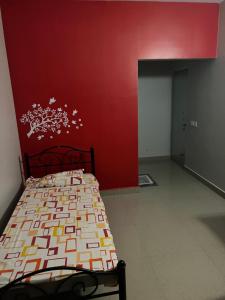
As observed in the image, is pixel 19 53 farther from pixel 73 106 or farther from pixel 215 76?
pixel 215 76

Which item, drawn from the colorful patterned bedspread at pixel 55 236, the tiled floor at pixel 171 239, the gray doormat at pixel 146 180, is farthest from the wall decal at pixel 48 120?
the gray doormat at pixel 146 180

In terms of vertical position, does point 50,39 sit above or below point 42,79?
above

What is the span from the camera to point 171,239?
2.59 m

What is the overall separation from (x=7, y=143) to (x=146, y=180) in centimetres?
259

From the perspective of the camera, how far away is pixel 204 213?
311cm

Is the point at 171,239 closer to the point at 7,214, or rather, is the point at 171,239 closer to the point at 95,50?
the point at 7,214

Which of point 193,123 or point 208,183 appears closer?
point 208,183

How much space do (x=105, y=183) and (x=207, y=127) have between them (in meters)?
1.97

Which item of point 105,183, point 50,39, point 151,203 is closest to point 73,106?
point 50,39

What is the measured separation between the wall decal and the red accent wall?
7 centimetres

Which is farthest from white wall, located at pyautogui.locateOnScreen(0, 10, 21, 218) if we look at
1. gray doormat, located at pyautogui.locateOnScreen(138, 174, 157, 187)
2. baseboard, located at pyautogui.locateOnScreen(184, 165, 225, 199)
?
baseboard, located at pyautogui.locateOnScreen(184, 165, 225, 199)

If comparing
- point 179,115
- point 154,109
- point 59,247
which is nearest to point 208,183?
point 179,115

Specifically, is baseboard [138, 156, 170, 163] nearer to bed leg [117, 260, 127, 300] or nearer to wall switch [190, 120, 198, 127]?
wall switch [190, 120, 198, 127]

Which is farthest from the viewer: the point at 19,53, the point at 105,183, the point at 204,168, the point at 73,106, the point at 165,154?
the point at 165,154
